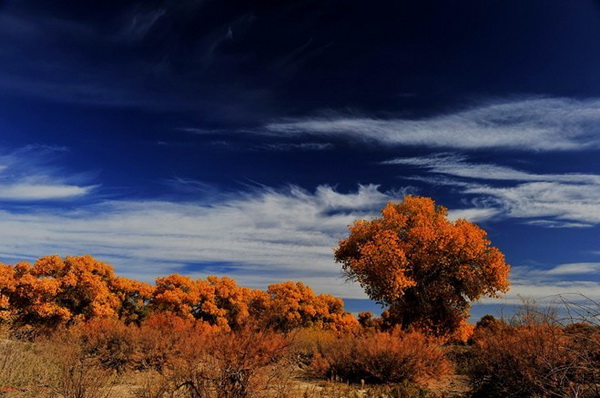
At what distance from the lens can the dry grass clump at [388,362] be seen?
42.2ft

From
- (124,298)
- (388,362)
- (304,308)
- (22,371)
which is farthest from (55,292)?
(388,362)

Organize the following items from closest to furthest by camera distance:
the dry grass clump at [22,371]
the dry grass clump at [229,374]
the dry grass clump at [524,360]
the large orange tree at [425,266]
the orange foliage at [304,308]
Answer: the dry grass clump at [229,374] < the dry grass clump at [524,360] < the dry grass clump at [22,371] < the large orange tree at [425,266] < the orange foliage at [304,308]

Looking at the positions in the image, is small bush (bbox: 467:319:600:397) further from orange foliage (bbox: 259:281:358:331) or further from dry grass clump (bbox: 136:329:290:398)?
orange foliage (bbox: 259:281:358:331)

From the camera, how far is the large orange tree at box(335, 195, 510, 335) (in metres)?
21.2

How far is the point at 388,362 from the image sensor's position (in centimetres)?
1287

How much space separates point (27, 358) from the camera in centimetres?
1462

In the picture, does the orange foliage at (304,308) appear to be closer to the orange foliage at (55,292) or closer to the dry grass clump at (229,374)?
the orange foliage at (55,292)

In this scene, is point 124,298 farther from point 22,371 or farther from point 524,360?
point 524,360

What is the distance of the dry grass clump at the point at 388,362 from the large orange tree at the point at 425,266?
7270mm

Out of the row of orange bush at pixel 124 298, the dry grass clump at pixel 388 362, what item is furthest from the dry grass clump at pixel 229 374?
the row of orange bush at pixel 124 298

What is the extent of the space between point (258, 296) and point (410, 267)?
25646mm

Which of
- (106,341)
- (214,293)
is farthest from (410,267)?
(214,293)

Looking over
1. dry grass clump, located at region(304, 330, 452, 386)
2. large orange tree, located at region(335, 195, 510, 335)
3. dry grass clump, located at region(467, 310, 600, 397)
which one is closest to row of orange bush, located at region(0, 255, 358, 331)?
large orange tree, located at region(335, 195, 510, 335)

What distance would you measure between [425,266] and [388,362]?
9.44 meters
